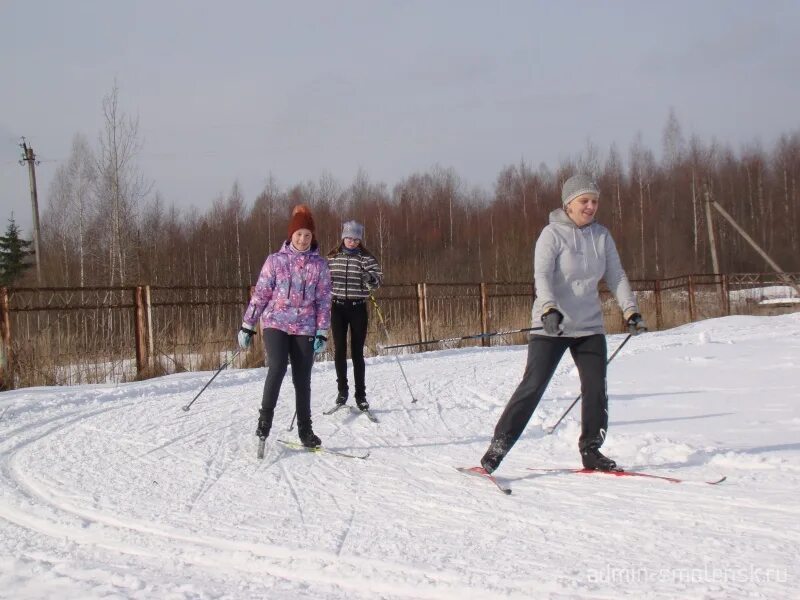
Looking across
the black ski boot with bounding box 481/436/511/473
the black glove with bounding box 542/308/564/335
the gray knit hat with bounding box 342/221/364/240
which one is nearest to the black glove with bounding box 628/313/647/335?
the black glove with bounding box 542/308/564/335

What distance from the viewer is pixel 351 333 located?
6.68 metres

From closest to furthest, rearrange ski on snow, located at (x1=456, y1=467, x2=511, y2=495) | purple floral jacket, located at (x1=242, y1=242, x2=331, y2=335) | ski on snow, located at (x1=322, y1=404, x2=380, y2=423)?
1. ski on snow, located at (x1=456, y1=467, x2=511, y2=495)
2. purple floral jacket, located at (x1=242, y1=242, x2=331, y2=335)
3. ski on snow, located at (x1=322, y1=404, x2=380, y2=423)

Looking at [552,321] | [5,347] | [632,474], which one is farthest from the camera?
[5,347]

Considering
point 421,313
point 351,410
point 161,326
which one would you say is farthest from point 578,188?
point 421,313

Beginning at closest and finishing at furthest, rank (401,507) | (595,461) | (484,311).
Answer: (401,507) < (595,461) < (484,311)

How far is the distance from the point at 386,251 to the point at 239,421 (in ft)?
115

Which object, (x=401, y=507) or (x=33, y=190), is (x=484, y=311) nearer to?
(x=401, y=507)

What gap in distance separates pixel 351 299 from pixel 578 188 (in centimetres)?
301

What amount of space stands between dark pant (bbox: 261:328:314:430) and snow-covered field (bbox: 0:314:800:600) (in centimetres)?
33

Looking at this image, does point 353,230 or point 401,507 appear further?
point 353,230

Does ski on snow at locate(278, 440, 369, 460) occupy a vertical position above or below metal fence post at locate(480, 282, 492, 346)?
below

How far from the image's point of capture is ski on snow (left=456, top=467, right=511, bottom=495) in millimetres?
3800

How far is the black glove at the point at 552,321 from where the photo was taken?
12.5 feet

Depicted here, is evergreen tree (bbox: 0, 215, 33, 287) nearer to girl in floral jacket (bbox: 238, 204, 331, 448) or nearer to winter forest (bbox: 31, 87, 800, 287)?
winter forest (bbox: 31, 87, 800, 287)
